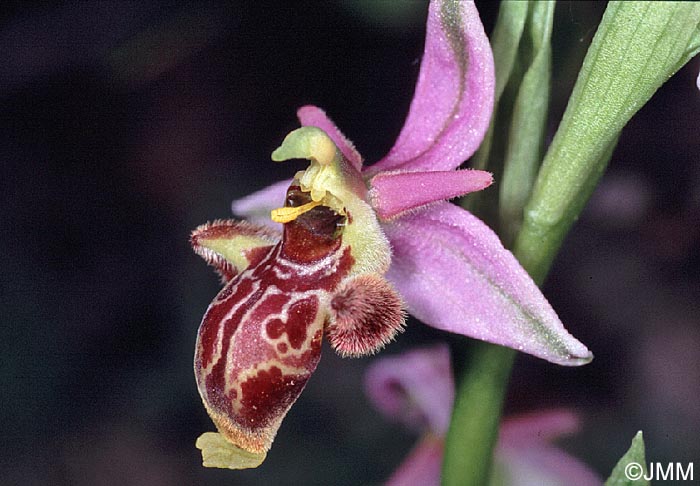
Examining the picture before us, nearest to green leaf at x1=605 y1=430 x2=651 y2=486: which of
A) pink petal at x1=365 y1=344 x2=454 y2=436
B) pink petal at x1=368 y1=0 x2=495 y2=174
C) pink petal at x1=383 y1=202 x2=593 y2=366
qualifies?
pink petal at x1=383 y1=202 x2=593 y2=366

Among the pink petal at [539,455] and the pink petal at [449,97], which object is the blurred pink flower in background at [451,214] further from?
the pink petal at [539,455]

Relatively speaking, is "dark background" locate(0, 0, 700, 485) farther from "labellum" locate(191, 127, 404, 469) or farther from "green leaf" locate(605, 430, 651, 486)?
"labellum" locate(191, 127, 404, 469)

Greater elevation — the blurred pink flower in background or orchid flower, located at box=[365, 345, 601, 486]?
the blurred pink flower in background

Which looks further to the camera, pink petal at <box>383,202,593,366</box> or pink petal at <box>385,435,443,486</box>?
pink petal at <box>385,435,443,486</box>

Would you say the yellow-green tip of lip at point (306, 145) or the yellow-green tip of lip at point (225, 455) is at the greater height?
the yellow-green tip of lip at point (306, 145)

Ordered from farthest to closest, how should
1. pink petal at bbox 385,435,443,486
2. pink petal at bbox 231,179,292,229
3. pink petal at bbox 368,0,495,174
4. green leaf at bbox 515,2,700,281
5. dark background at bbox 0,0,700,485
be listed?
dark background at bbox 0,0,700,485, pink petal at bbox 385,435,443,486, pink petal at bbox 231,179,292,229, pink petal at bbox 368,0,495,174, green leaf at bbox 515,2,700,281

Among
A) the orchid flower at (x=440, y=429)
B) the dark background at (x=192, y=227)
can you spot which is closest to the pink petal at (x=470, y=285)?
the orchid flower at (x=440, y=429)

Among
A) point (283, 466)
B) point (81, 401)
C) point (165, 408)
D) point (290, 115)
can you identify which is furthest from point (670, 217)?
point (81, 401)
